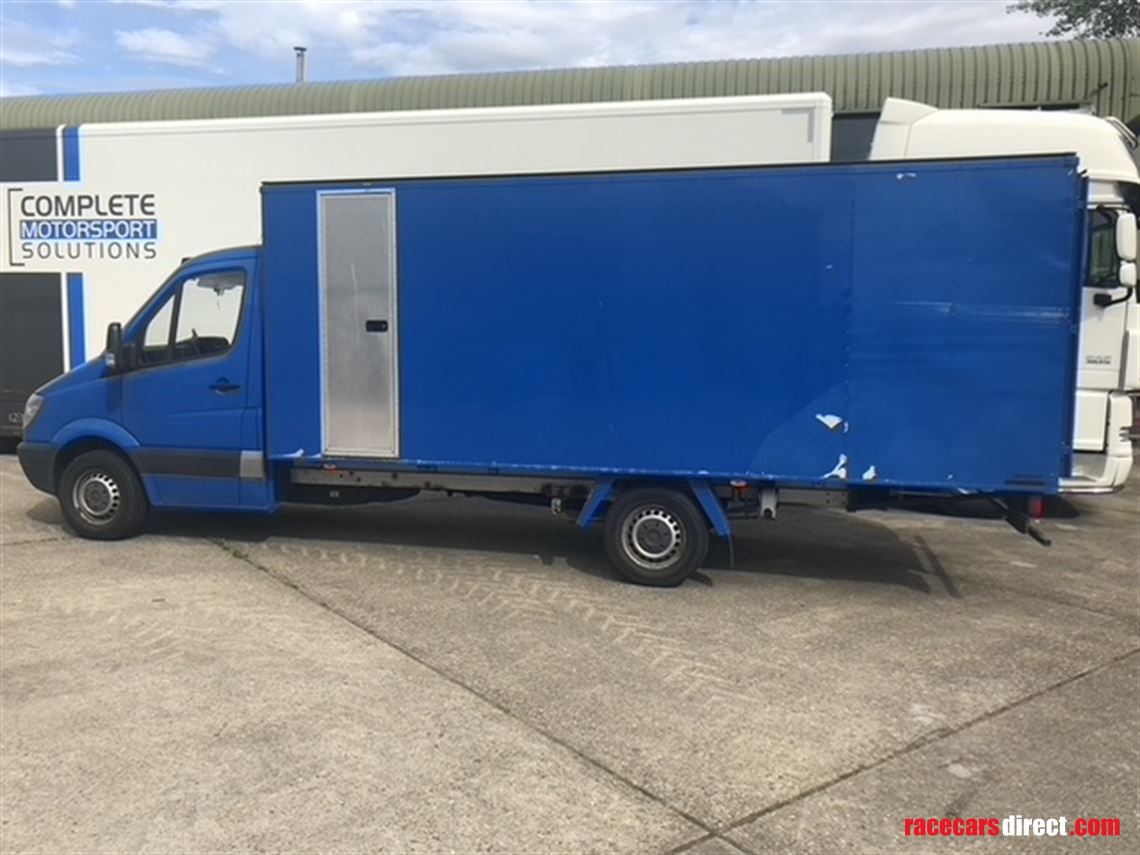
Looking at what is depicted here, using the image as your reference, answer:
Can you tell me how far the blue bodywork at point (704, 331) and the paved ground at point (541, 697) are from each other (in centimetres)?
91

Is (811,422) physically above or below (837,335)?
below

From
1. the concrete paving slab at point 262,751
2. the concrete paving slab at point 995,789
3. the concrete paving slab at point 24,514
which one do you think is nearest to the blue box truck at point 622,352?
the concrete paving slab at point 24,514

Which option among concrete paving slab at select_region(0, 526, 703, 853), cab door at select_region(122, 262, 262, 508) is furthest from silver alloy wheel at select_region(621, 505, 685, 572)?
cab door at select_region(122, 262, 262, 508)

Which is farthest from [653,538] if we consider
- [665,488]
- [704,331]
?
[704,331]

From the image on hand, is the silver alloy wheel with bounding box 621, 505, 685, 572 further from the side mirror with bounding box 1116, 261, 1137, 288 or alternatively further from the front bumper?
the front bumper

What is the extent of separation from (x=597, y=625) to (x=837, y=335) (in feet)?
7.96

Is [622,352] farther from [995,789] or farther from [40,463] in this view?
[40,463]

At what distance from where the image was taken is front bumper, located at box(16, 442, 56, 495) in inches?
310

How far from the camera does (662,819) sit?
3.68 meters

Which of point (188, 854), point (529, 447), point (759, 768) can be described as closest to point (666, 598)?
point (529, 447)

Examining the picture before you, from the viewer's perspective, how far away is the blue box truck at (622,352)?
20.2 feet

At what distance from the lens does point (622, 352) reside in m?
6.70

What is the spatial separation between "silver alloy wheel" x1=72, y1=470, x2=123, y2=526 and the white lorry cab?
6.70 metres

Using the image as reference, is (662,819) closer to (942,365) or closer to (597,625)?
(597,625)
